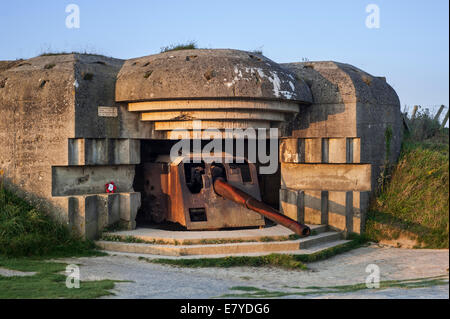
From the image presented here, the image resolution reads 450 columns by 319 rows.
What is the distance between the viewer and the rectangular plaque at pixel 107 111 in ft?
30.5

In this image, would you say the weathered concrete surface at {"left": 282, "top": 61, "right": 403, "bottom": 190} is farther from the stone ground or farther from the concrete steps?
the stone ground

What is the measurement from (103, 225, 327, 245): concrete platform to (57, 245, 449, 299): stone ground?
0.66m

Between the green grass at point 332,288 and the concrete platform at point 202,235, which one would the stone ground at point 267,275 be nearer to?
the green grass at point 332,288

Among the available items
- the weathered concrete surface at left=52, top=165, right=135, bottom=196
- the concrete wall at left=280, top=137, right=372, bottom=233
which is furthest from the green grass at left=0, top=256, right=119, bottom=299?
the concrete wall at left=280, top=137, right=372, bottom=233

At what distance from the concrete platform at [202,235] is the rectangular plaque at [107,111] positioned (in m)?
2.05

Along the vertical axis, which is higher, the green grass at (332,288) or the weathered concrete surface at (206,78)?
the weathered concrete surface at (206,78)

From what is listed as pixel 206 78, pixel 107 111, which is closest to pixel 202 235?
pixel 206 78

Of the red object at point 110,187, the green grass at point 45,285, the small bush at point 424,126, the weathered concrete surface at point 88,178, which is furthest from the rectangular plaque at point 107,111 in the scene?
the small bush at point 424,126

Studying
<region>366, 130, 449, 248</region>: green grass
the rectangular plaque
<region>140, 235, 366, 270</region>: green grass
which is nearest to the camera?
<region>140, 235, 366, 270</region>: green grass

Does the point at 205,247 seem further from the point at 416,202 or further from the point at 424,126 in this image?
the point at 424,126

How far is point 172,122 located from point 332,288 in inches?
174

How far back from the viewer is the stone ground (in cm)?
554
